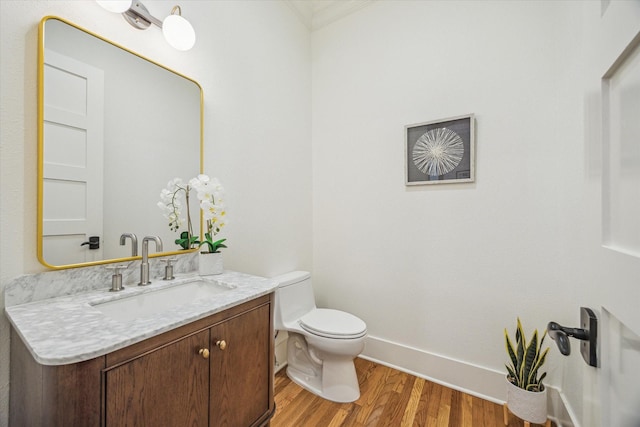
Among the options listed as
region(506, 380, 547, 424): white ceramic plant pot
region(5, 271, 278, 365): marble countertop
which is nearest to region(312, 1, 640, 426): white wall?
region(506, 380, 547, 424): white ceramic plant pot

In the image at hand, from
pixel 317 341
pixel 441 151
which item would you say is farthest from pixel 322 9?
pixel 317 341

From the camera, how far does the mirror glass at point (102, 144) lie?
3.18ft

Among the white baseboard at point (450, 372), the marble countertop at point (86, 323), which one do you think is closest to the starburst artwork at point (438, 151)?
the white baseboard at point (450, 372)

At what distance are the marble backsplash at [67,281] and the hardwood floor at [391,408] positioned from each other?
3.55ft

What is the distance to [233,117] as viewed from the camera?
1659mm

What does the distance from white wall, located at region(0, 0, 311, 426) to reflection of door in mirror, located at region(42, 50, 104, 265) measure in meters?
0.05

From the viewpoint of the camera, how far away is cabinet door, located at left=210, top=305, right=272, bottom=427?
93 centimetres

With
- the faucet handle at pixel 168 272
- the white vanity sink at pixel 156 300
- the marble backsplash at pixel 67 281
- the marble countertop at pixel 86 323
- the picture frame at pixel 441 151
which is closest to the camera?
the marble countertop at pixel 86 323

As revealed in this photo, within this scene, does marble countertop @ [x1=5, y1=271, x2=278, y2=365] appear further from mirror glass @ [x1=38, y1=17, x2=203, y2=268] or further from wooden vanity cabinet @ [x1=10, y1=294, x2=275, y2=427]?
mirror glass @ [x1=38, y1=17, x2=203, y2=268]

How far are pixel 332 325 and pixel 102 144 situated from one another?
153 cm

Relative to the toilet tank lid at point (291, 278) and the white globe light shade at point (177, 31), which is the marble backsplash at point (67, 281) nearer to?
the toilet tank lid at point (291, 278)

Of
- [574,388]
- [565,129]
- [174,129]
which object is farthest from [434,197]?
[174,129]

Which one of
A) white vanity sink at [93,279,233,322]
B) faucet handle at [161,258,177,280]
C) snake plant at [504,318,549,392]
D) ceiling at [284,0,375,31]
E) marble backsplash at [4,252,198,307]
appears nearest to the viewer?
marble backsplash at [4,252,198,307]

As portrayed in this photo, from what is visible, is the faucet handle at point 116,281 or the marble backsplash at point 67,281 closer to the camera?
the marble backsplash at point 67,281
